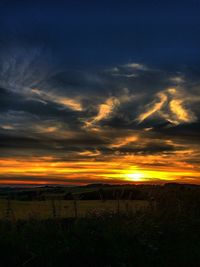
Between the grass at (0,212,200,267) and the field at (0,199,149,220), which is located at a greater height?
the field at (0,199,149,220)

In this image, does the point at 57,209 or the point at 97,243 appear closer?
the point at 97,243

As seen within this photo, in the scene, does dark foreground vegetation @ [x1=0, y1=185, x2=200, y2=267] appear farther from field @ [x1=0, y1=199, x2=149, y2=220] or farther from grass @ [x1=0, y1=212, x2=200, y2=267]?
field @ [x1=0, y1=199, x2=149, y2=220]

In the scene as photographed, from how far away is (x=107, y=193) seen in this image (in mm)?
19844

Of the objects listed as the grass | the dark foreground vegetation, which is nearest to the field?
the dark foreground vegetation

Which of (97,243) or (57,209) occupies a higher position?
(57,209)

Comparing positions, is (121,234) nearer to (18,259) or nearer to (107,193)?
(18,259)

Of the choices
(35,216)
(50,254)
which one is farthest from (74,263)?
(35,216)

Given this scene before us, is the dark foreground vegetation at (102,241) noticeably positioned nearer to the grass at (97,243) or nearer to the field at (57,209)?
the grass at (97,243)

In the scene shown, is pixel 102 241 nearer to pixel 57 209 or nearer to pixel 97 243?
pixel 97 243

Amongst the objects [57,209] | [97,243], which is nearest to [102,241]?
[97,243]

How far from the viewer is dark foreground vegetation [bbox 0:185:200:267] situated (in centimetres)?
1026

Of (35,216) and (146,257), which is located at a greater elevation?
(35,216)

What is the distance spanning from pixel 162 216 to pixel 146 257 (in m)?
4.34

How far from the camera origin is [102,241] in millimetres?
11219
